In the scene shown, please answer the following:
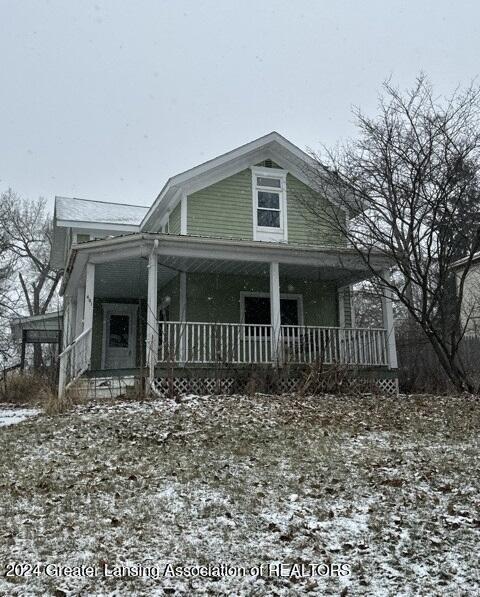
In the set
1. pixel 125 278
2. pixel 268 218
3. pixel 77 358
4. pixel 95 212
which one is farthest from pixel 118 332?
pixel 268 218

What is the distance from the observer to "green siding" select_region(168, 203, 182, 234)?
14977mm

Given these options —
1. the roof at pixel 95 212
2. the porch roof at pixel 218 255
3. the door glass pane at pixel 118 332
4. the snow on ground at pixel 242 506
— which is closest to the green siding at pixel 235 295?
the porch roof at pixel 218 255

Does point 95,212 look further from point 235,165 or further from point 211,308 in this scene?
point 211,308

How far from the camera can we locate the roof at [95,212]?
1812 cm

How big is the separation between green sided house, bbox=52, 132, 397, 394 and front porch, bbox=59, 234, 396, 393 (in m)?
0.03

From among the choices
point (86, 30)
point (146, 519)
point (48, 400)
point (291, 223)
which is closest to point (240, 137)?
point (86, 30)

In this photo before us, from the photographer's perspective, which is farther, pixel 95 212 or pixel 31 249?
Result: pixel 31 249

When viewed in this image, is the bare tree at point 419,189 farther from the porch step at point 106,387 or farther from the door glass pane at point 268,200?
the porch step at point 106,387

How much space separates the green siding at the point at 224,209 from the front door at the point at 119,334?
3770 mm

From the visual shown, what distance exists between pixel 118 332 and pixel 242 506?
12.6m

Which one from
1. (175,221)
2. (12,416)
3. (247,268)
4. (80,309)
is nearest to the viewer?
(12,416)

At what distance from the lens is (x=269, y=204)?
51.3ft

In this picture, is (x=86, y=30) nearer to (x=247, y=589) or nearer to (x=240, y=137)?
(x=247, y=589)

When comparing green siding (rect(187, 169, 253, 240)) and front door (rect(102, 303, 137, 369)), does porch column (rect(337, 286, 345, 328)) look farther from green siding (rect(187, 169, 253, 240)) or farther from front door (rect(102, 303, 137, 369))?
front door (rect(102, 303, 137, 369))
